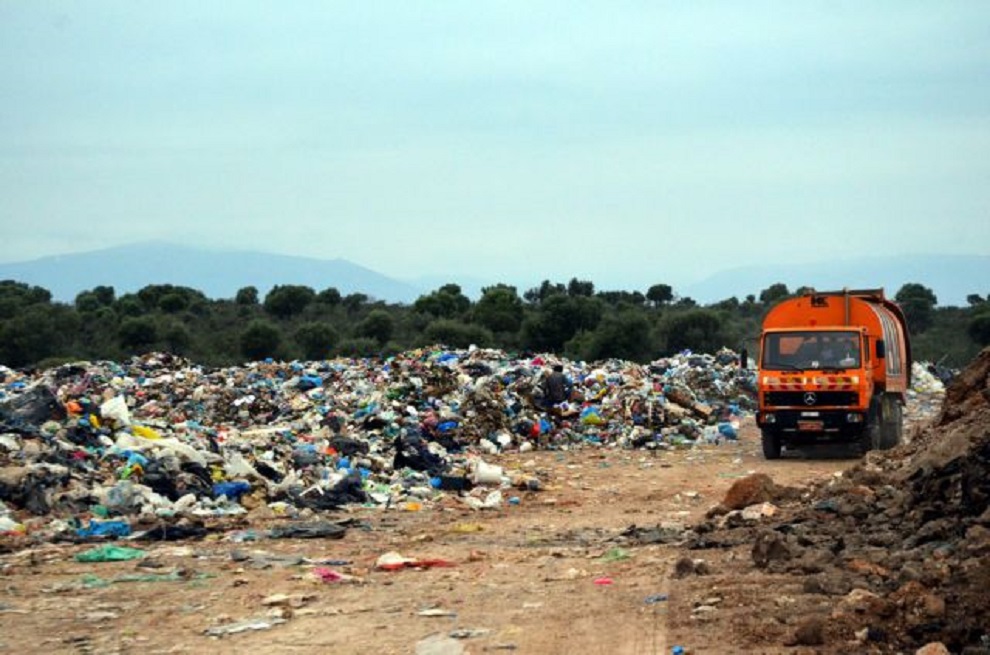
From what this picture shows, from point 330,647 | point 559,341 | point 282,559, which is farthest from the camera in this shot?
point 559,341

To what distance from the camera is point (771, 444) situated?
53.6 ft

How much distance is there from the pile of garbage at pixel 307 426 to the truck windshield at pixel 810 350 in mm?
3268

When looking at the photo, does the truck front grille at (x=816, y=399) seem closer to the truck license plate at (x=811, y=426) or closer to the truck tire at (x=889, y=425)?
the truck license plate at (x=811, y=426)

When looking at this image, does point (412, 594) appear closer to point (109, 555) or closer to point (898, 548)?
point (109, 555)

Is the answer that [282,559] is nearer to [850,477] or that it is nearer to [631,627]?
[631,627]

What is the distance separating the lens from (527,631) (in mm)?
6539

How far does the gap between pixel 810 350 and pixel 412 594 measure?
31.5ft

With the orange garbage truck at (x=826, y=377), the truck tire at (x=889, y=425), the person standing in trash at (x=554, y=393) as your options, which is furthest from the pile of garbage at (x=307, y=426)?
the truck tire at (x=889, y=425)

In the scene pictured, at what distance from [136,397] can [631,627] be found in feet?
56.0

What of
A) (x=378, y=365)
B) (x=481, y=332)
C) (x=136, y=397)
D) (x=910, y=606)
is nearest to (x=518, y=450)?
(x=378, y=365)

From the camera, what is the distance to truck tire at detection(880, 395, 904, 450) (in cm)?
1641

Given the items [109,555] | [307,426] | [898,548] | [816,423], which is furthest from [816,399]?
[109,555]

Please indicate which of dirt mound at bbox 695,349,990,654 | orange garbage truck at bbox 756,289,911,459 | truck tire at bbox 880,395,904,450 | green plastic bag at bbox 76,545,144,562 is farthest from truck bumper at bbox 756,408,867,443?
green plastic bag at bbox 76,545,144,562

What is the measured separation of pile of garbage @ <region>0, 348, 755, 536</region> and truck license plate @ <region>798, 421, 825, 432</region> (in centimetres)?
329
